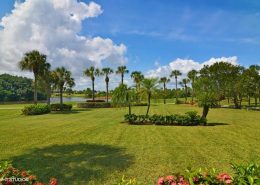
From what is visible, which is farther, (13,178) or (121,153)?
(121,153)

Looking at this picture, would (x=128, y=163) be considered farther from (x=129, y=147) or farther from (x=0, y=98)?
(x=0, y=98)

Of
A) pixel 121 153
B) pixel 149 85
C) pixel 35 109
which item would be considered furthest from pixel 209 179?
pixel 35 109

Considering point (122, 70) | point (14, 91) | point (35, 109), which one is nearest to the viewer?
point (35, 109)

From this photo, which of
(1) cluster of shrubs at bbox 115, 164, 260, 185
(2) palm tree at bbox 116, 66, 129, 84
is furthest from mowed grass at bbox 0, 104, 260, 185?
(2) palm tree at bbox 116, 66, 129, 84

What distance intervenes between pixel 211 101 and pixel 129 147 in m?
12.6

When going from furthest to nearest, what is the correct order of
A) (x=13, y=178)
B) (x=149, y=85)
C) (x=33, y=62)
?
(x=33, y=62) < (x=149, y=85) < (x=13, y=178)

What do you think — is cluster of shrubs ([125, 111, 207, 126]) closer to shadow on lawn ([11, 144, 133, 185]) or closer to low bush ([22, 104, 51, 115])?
shadow on lawn ([11, 144, 133, 185])

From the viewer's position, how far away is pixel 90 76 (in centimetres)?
5878

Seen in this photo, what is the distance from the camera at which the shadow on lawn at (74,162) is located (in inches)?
314

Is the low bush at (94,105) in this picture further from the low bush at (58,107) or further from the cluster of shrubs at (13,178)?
the cluster of shrubs at (13,178)

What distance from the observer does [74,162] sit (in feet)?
31.4

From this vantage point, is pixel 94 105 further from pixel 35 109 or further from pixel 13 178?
pixel 13 178

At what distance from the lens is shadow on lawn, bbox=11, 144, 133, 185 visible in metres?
7.98

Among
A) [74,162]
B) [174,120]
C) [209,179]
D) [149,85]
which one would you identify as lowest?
[74,162]
